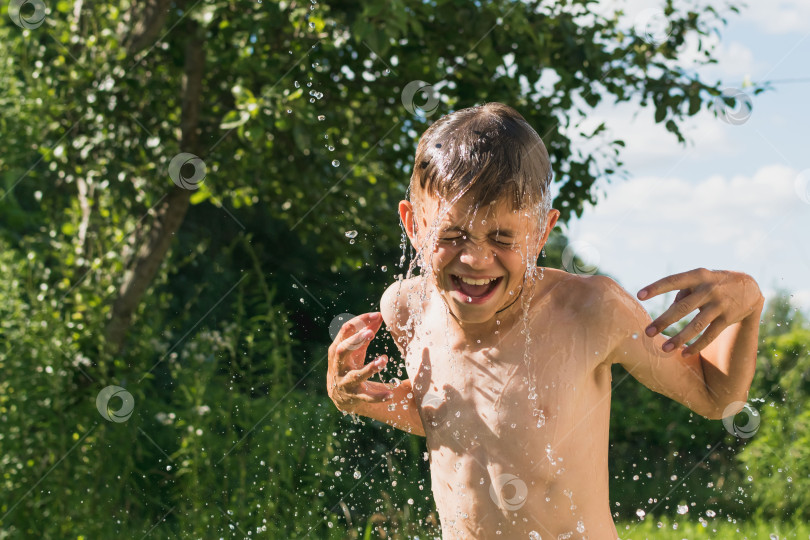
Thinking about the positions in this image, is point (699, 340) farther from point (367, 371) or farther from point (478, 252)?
point (367, 371)

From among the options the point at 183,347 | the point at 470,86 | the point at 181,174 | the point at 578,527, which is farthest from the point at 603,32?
the point at 578,527

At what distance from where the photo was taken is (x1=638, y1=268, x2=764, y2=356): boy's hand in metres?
1.62

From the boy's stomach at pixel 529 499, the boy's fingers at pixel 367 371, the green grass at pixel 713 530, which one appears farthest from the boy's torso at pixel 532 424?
the green grass at pixel 713 530

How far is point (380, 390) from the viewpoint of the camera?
6.75ft

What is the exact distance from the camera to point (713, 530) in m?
4.71

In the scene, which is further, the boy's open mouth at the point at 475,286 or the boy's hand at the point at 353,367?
the boy's hand at the point at 353,367

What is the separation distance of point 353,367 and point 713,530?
351 cm

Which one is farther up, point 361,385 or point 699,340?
point 699,340

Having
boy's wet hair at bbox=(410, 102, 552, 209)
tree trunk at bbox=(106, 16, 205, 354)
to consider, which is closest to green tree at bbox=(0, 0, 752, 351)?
tree trunk at bbox=(106, 16, 205, 354)

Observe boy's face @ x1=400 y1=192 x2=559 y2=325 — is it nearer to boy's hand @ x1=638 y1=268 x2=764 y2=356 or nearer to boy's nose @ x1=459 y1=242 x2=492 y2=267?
boy's nose @ x1=459 y1=242 x2=492 y2=267

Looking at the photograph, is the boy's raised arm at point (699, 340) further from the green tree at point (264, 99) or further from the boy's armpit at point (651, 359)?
the green tree at point (264, 99)

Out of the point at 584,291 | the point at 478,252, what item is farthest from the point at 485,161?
the point at 584,291

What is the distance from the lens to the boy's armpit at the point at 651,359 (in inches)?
72.2

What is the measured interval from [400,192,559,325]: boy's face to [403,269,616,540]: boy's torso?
0.14 meters
